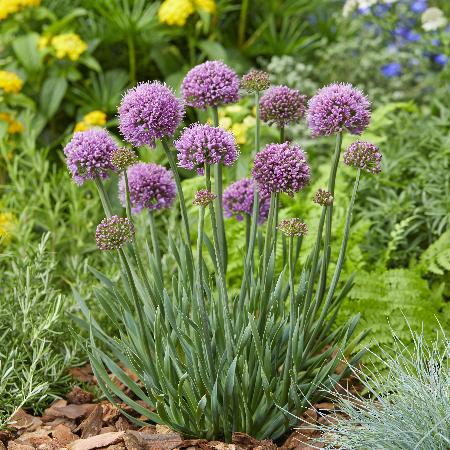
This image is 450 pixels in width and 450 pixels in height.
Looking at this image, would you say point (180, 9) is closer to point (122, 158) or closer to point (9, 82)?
point (9, 82)

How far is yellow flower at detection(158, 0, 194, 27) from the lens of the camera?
4.97 meters

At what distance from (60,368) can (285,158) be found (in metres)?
1.38

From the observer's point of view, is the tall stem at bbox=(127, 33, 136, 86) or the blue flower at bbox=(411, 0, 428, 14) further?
the blue flower at bbox=(411, 0, 428, 14)

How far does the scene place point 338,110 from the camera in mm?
2154

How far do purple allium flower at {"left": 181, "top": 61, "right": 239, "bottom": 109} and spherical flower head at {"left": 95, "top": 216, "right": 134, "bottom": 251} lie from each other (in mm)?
481

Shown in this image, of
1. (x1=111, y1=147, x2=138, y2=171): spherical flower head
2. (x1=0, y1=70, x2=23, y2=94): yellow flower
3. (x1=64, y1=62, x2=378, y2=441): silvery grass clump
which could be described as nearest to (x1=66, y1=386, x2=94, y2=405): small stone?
(x1=64, y1=62, x2=378, y2=441): silvery grass clump

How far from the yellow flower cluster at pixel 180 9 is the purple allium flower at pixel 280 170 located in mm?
→ 3138

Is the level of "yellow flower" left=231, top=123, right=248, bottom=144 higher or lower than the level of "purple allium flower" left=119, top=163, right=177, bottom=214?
lower

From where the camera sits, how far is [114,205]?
440 centimetres

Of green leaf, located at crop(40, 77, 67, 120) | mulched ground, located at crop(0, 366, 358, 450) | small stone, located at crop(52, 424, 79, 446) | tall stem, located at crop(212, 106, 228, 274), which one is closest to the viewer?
tall stem, located at crop(212, 106, 228, 274)

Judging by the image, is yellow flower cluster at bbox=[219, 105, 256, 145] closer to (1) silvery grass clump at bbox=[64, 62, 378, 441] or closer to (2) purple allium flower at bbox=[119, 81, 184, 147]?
(1) silvery grass clump at bbox=[64, 62, 378, 441]

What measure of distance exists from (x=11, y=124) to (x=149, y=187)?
2.33 m

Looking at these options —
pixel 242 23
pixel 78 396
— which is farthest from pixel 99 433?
pixel 242 23

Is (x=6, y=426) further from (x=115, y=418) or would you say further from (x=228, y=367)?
(x=228, y=367)
